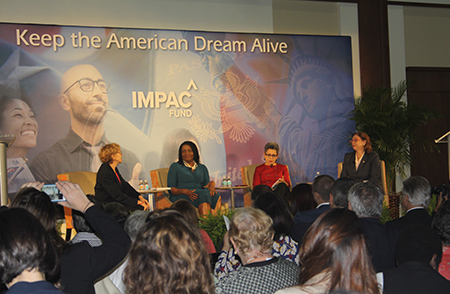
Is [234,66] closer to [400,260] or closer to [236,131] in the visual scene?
[236,131]

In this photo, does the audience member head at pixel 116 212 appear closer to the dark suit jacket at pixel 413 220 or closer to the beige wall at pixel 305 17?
the dark suit jacket at pixel 413 220

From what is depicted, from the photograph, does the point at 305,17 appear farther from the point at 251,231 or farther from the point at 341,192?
the point at 251,231

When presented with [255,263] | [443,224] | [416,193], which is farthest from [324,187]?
[255,263]

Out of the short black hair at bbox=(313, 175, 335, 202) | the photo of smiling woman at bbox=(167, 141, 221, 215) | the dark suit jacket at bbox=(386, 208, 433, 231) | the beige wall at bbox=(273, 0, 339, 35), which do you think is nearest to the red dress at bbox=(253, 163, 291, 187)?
the photo of smiling woman at bbox=(167, 141, 221, 215)

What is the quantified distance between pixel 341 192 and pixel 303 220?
0.38m

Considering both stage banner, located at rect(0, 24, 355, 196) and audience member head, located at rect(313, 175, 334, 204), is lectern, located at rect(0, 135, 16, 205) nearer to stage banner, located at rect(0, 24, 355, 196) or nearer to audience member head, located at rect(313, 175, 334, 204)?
audience member head, located at rect(313, 175, 334, 204)

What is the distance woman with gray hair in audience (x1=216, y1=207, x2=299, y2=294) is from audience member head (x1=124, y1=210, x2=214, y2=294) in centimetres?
52

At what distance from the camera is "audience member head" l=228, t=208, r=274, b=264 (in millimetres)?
2023

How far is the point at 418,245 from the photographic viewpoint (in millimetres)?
1706

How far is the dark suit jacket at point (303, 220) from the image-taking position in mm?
2949

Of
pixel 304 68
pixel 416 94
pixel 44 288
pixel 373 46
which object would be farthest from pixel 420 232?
pixel 416 94

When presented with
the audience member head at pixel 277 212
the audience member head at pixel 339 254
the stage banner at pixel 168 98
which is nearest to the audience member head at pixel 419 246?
the audience member head at pixel 339 254

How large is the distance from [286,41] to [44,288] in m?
7.47

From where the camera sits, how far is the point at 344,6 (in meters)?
8.75
